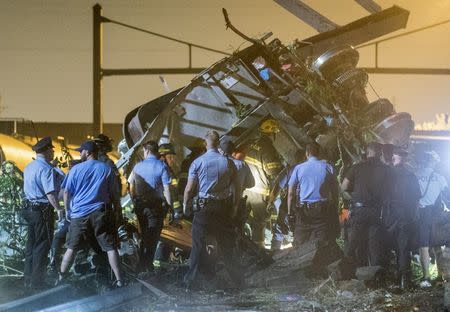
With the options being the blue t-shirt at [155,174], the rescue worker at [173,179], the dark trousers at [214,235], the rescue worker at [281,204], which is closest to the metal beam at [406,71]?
the rescue worker at [281,204]

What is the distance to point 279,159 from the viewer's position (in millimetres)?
11125

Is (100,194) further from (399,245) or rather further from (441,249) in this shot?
(441,249)

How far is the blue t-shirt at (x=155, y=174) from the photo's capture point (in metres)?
8.63

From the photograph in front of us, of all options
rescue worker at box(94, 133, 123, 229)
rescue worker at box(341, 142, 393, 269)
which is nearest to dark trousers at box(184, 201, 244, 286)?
rescue worker at box(94, 133, 123, 229)

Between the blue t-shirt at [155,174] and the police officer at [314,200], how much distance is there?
1.70 m

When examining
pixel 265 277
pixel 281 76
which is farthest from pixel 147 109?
pixel 265 277

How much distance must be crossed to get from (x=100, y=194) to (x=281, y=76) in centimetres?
442

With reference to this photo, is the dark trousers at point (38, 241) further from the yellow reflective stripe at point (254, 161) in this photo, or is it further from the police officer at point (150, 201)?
the yellow reflective stripe at point (254, 161)

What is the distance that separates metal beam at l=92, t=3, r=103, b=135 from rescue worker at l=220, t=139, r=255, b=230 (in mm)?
9758

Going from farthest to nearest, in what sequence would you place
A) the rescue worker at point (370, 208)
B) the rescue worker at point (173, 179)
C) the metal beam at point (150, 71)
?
1. the metal beam at point (150, 71)
2. the rescue worker at point (173, 179)
3. the rescue worker at point (370, 208)

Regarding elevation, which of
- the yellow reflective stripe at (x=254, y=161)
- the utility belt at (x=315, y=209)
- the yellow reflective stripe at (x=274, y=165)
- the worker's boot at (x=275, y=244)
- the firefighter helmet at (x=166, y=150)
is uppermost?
the firefighter helmet at (x=166, y=150)

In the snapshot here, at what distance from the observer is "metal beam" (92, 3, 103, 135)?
58.0 ft

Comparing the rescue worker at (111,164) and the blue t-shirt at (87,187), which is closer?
the blue t-shirt at (87,187)

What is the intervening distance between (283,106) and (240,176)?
253 cm
